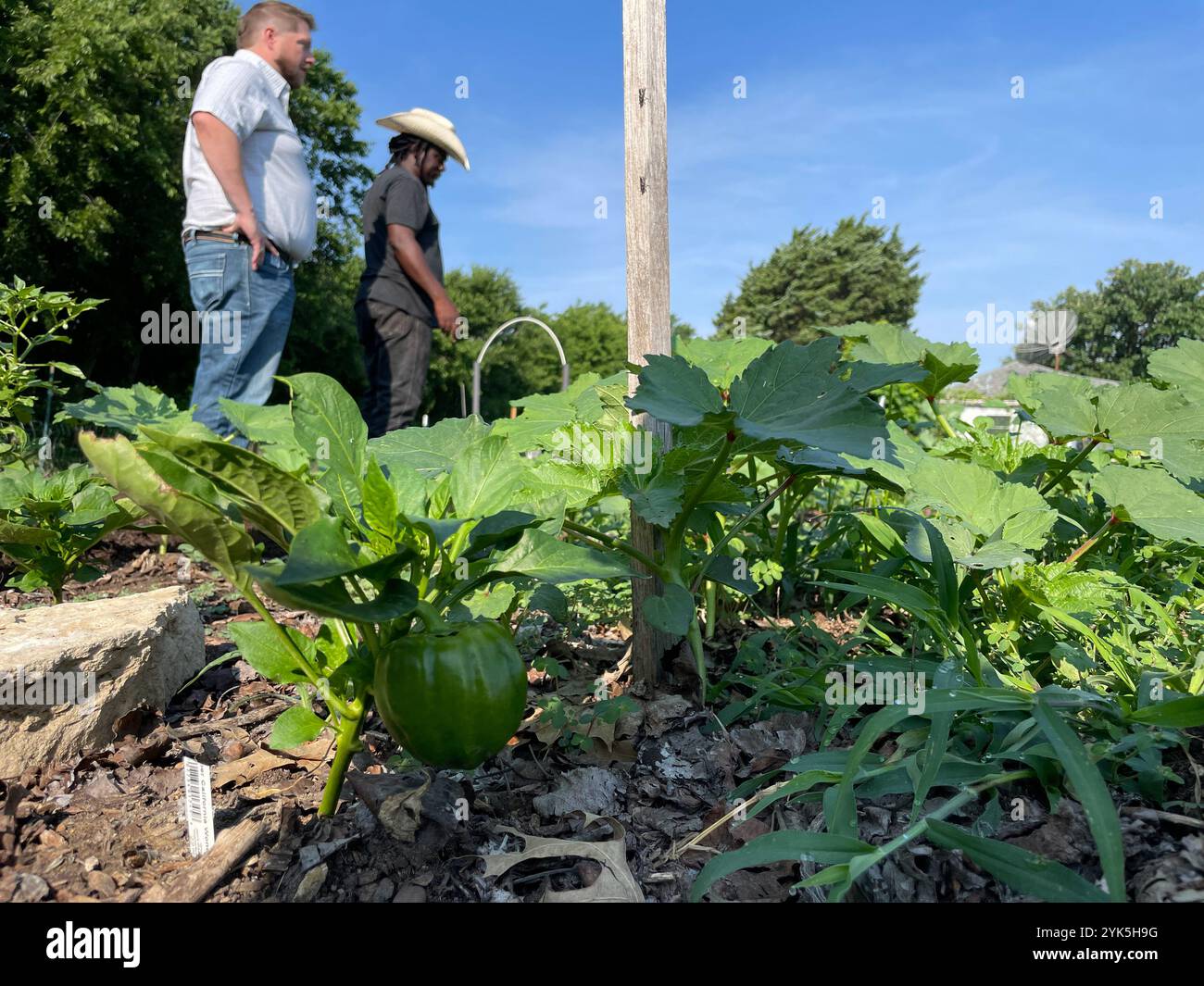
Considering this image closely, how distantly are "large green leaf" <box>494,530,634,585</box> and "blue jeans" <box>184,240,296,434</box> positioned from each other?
2452 millimetres

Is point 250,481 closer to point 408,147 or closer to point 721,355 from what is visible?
point 721,355

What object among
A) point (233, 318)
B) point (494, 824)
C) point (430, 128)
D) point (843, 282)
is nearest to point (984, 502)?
point (494, 824)

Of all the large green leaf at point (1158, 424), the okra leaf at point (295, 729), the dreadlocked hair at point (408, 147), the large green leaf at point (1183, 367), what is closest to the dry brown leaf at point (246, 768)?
the okra leaf at point (295, 729)

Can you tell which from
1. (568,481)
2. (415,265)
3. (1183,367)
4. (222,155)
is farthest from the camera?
(415,265)

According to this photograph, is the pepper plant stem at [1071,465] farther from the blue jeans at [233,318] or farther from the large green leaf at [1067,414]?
the blue jeans at [233,318]

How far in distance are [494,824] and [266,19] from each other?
12.5 feet

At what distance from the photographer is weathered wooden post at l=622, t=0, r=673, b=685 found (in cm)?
167

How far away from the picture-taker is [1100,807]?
93cm

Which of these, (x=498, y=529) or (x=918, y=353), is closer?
(x=498, y=529)

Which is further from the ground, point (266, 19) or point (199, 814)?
point (266, 19)

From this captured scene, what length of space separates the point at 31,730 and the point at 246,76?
2.96 m

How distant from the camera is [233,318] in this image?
3.27 meters

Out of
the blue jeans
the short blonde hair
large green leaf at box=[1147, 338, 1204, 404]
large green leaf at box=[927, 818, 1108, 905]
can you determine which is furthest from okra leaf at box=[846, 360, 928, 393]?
the short blonde hair

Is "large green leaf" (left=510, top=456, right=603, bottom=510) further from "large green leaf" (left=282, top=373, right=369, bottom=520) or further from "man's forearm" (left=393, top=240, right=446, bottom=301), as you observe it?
"man's forearm" (left=393, top=240, right=446, bottom=301)
